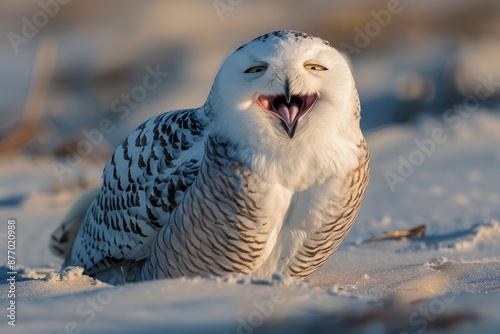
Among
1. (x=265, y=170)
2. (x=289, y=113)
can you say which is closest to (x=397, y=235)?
(x=265, y=170)

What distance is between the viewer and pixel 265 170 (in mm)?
3201

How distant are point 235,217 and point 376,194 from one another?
3001mm

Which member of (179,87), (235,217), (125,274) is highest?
(235,217)

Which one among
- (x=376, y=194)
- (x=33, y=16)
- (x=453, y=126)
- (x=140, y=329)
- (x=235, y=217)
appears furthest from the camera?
(x=33, y=16)

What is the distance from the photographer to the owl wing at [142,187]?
351 centimetres

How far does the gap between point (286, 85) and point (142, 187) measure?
0.92m

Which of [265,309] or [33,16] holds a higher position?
[265,309]

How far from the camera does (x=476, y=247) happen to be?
461cm

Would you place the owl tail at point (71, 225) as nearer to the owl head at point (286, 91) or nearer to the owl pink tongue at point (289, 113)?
the owl head at point (286, 91)

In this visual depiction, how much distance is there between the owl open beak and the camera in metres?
3.10

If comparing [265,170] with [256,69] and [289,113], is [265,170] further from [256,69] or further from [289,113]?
[256,69]

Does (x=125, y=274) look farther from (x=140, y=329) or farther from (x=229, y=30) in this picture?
(x=229, y=30)

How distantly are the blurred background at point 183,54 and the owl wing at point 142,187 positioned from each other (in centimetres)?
391

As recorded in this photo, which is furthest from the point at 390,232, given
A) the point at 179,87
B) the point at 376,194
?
the point at 179,87
